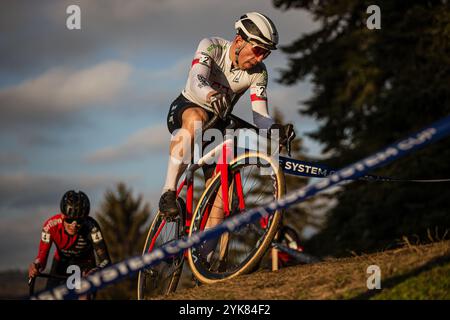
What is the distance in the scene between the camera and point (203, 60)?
7.24 metres

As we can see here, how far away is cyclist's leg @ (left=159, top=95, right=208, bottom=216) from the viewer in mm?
7262

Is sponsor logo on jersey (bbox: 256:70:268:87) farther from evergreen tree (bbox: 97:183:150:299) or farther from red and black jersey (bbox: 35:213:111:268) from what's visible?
evergreen tree (bbox: 97:183:150:299)

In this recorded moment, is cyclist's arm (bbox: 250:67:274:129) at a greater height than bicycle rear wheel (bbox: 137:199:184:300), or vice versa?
cyclist's arm (bbox: 250:67:274:129)

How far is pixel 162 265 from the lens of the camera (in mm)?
8148

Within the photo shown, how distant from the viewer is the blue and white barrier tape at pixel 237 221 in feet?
15.0

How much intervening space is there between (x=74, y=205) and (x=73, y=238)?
0.62 m

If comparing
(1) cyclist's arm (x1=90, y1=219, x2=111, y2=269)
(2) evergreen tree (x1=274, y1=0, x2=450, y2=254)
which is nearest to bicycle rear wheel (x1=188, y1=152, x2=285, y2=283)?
(1) cyclist's arm (x1=90, y1=219, x2=111, y2=269)

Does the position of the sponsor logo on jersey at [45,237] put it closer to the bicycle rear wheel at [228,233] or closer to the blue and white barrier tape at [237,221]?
the bicycle rear wheel at [228,233]

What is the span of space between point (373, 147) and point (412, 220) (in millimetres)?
4540


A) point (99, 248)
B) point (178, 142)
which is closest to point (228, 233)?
point (178, 142)

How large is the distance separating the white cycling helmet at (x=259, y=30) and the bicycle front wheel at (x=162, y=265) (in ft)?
7.11

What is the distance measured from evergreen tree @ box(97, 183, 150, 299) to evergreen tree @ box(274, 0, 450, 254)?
101 feet
